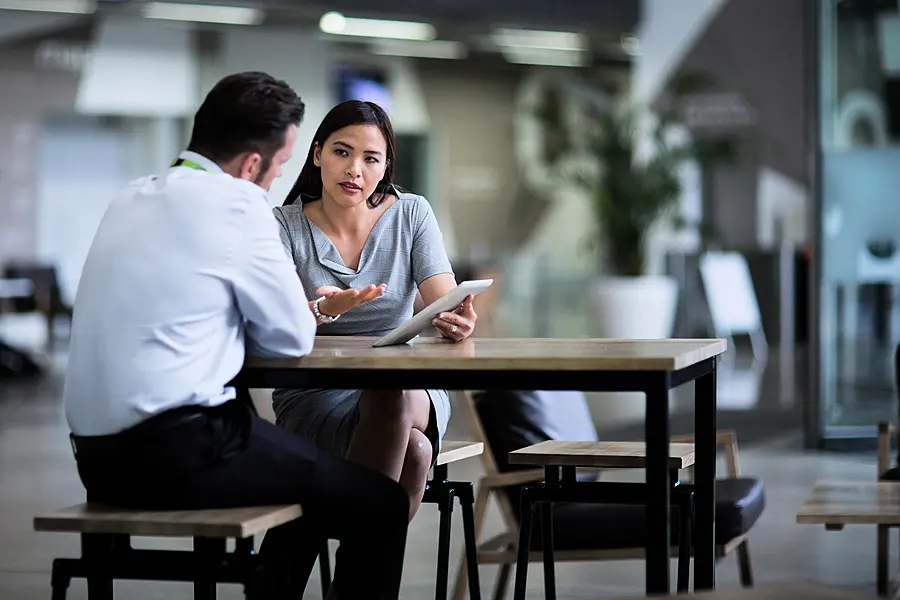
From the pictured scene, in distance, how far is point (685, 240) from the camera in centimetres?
1288

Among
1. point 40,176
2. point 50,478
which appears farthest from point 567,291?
point 50,478

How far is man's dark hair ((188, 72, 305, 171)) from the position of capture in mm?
2338

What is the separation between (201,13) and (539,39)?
357 centimetres

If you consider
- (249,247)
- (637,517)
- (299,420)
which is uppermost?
(249,247)

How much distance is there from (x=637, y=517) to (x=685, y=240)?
387 inches

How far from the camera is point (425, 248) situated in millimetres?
3092

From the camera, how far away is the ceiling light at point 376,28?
40.9ft

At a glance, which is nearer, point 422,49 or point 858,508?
point 858,508

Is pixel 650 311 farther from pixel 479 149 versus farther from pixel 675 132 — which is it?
pixel 479 149

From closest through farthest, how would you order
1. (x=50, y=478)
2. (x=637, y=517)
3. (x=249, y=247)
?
(x=249, y=247) < (x=637, y=517) < (x=50, y=478)

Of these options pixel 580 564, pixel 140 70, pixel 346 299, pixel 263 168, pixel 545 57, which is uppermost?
pixel 545 57

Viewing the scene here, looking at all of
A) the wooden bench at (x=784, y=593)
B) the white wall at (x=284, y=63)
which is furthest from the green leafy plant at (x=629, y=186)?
the wooden bench at (x=784, y=593)

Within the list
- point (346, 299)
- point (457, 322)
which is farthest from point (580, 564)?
point (346, 299)

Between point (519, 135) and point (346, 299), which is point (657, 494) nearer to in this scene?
point (346, 299)
